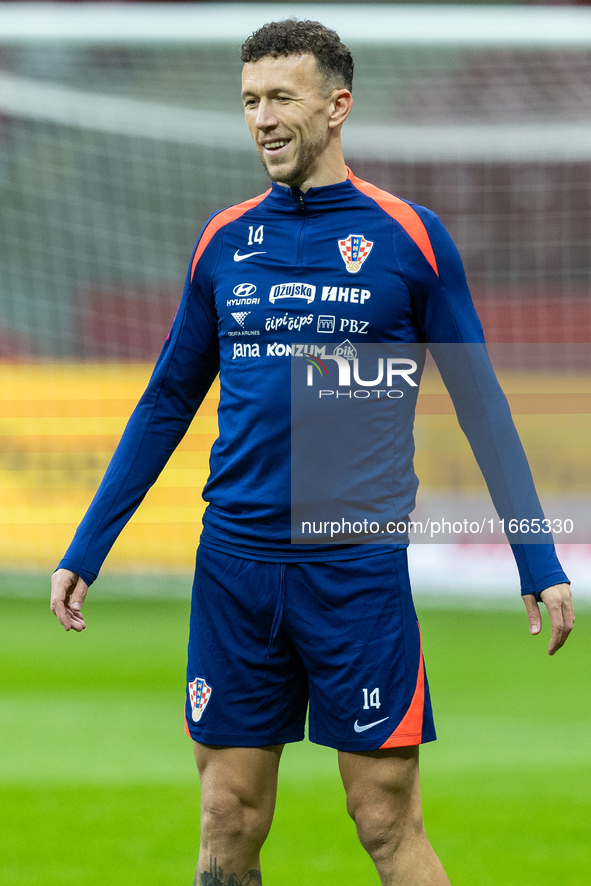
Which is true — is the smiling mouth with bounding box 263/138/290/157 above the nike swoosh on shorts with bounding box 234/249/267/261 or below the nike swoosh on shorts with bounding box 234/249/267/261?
above

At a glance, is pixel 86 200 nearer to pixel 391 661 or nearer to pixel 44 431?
pixel 44 431

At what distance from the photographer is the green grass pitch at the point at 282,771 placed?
2525 mm

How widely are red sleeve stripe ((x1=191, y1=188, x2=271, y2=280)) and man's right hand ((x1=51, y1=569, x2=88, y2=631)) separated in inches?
24.4

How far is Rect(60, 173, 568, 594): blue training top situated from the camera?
1.77m

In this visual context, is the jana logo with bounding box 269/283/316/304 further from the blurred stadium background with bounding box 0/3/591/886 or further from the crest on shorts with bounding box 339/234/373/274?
the blurred stadium background with bounding box 0/3/591/886

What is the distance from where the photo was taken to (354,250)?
180cm

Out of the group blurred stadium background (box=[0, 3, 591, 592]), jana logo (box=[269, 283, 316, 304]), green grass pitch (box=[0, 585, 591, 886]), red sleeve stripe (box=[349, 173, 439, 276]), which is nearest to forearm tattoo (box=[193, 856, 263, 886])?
green grass pitch (box=[0, 585, 591, 886])

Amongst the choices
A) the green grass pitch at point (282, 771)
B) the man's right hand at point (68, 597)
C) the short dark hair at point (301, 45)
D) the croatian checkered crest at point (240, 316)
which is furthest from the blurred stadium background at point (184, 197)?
the man's right hand at point (68, 597)

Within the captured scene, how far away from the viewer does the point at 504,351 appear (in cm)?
639

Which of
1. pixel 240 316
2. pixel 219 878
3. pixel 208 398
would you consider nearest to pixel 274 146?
pixel 240 316

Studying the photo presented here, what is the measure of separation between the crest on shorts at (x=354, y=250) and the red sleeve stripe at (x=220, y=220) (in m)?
0.22

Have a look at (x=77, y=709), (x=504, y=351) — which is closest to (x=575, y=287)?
(x=504, y=351)

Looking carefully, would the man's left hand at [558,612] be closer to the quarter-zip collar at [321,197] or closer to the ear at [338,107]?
the quarter-zip collar at [321,197]

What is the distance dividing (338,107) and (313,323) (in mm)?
405
